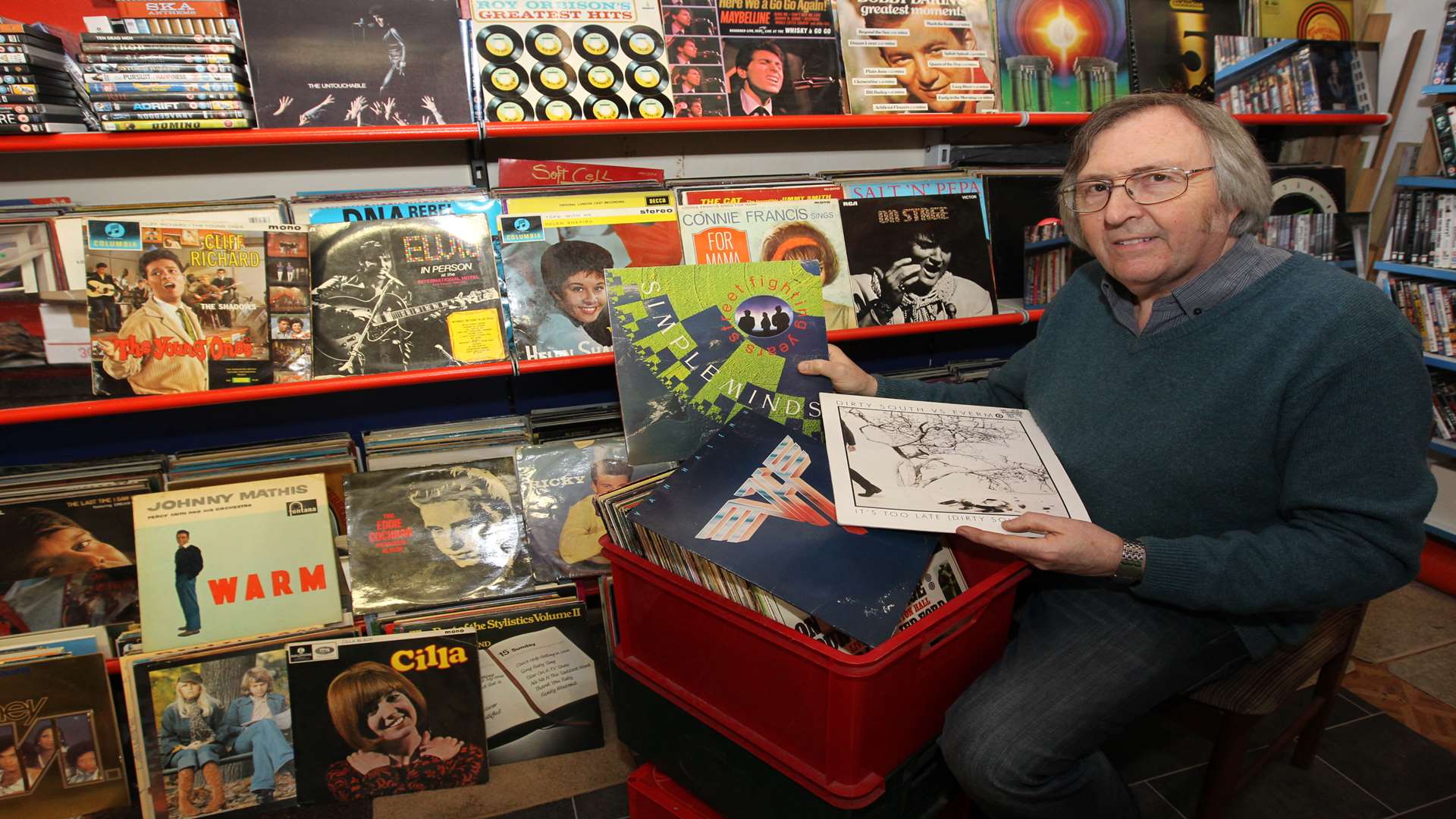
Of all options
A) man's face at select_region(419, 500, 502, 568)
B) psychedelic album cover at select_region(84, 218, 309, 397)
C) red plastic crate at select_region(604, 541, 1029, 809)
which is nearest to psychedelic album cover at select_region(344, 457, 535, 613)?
man's face at select_region(419, 500, 502, 568)

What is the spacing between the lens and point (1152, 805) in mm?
1652

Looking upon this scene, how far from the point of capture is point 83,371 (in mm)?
1604

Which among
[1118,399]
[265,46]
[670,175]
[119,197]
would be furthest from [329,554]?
[1118,399]

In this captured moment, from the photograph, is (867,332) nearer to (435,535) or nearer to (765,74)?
(765,74)

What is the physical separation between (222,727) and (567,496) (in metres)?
Result: 0.89

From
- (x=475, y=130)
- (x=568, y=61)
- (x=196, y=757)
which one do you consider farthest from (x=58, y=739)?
(x=568, y=61)

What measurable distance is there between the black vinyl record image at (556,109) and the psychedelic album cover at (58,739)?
153cm

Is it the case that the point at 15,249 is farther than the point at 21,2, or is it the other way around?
the point at 21,2

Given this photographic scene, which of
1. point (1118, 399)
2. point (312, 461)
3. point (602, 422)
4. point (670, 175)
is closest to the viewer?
point (1118, 399)

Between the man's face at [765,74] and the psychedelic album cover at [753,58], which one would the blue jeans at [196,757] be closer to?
the psychedelic album cover at [753,58]

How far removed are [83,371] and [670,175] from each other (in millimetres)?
1469

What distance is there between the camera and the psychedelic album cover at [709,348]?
1466 millimetres

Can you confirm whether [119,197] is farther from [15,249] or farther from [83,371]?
[83,371]

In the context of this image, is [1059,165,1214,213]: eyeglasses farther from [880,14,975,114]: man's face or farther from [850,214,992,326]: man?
[880,14,975,114]: man's face
